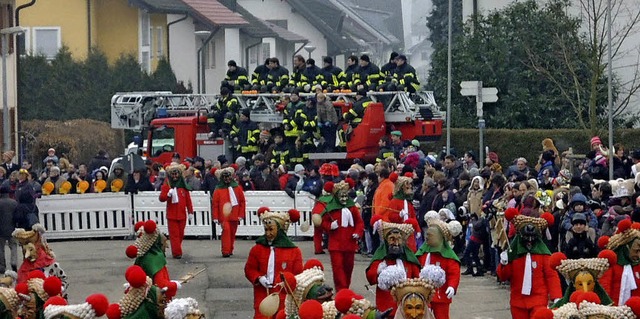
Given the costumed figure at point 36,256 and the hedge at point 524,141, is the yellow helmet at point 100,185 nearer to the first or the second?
the hedge at point 524,141

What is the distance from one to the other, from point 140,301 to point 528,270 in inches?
183

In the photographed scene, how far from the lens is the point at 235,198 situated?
24.8 m

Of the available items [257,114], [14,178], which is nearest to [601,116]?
[257,114]

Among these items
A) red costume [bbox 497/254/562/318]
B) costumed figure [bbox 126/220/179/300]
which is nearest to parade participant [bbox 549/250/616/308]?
red costume [bbox 497/254/562/318]

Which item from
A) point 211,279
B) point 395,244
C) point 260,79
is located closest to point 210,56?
point 260,79

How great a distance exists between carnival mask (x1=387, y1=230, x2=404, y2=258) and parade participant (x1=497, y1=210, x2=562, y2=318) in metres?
1.28

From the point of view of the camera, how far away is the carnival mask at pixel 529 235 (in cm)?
1580

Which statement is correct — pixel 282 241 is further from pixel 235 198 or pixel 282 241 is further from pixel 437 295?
pixel 235 198

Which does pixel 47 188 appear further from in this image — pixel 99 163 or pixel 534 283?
pixel 534 283

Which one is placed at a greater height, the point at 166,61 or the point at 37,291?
the point at 166,61

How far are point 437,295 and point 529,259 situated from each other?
1.23 meters

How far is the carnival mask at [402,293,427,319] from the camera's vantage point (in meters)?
12.1

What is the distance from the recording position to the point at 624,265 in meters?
15.0

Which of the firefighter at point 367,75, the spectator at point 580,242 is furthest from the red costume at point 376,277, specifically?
the firefighter at point 367,75
